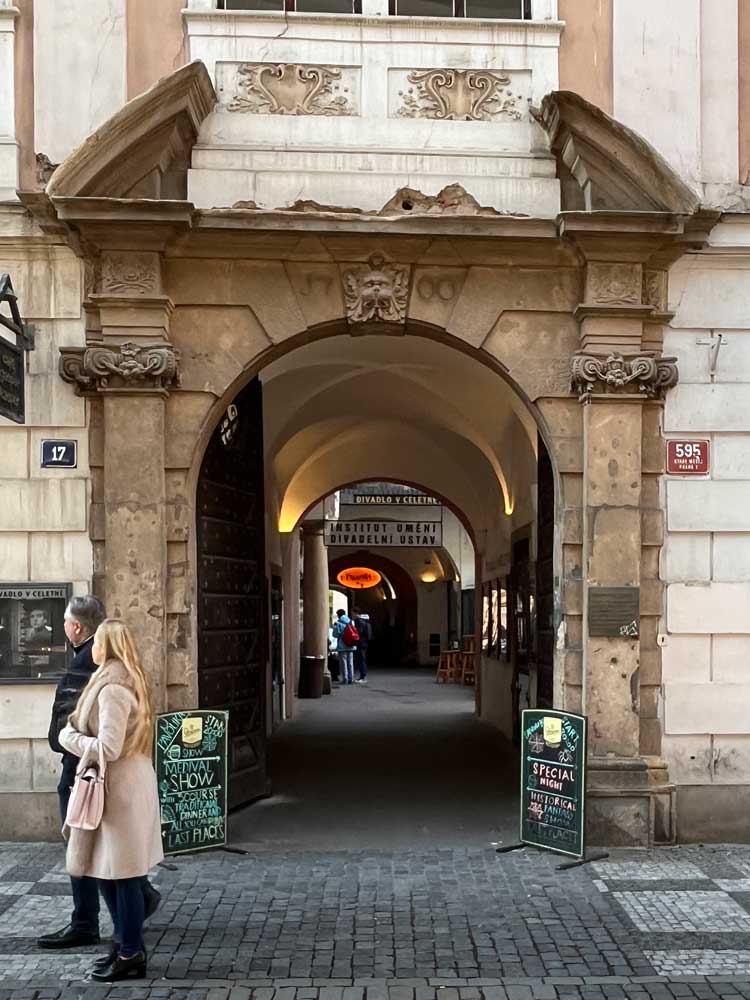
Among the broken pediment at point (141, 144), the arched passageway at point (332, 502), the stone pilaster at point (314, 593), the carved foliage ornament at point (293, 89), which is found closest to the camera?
the broken pediment at point (141, 144)

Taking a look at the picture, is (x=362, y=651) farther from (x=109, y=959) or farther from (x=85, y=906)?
(x=109, y=959)

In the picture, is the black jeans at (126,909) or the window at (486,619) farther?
the window at (486,619)

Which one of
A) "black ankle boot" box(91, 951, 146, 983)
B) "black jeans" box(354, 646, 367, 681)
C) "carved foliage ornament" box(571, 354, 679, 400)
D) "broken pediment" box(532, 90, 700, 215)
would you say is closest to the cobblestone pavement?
"black ankle boot" box(91, 951, 146, 983)

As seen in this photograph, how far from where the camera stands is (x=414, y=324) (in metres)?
7.95

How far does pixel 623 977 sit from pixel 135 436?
445 cm

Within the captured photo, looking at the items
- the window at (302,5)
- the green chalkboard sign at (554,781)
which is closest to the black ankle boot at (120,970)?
the green chalkboard sign at (554,781)

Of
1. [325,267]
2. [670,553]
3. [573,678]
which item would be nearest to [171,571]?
[325,267]

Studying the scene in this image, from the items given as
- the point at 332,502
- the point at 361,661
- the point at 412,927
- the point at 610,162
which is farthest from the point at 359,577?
the point at 412,927

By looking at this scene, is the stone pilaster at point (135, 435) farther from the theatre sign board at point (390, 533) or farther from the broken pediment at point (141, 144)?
the theatre sign board at point (390, 533)

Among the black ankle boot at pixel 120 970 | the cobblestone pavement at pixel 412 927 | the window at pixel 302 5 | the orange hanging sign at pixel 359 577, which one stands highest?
the window at pixel 302 5

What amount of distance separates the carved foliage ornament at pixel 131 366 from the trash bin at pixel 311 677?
1339 centimetres

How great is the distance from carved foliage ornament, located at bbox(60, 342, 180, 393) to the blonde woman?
2770 mm

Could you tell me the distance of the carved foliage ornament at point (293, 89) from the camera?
7953 mm

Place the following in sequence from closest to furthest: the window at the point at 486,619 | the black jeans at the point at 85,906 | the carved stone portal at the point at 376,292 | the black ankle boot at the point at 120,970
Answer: the black ankle boot at the point at 120,970 → the black jeans at the point at 85,906 → the carved stone portal at the point at 376,292 → the window at the point at 486,619
